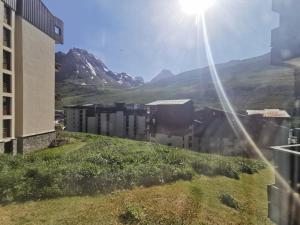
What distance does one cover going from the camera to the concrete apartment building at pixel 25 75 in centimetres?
2708

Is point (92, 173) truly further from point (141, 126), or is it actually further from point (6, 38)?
point (141, 126)

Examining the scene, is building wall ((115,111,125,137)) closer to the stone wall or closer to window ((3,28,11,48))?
the stone wall

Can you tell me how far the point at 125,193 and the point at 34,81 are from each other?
21.2 m

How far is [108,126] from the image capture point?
216 ft

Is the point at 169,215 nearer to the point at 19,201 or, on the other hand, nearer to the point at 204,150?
the point at 19,201

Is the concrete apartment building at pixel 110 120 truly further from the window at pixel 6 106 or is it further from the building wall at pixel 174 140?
→ the window at pixel 6 106

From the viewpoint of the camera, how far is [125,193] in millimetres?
15938

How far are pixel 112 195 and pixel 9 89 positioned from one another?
17943mm

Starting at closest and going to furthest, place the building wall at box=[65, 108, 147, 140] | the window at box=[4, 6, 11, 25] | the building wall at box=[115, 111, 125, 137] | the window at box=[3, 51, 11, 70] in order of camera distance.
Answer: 1. the window at box=[4, 6, 11, 25]
2. the window at box=[3, 51, 11, 70]
3. the building wall at box=[65, 108, 147, 140]
4. the building wall at box=[115, 111, 125, 137]

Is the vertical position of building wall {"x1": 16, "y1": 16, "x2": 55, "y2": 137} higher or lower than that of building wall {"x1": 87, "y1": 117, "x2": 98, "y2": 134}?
higher

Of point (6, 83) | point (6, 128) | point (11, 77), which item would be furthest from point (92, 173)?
point (11, 77)

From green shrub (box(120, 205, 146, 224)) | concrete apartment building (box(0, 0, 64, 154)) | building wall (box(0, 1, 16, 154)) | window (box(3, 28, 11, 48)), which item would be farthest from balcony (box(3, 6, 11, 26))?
green shrub (box(120, 205, 146, 224))

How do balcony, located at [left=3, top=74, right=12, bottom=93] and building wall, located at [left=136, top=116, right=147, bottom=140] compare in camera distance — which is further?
building wall, located at [left=136, top=116, right=147, bottom=140]

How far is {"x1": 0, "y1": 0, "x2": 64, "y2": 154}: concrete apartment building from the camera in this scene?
2708 cm
